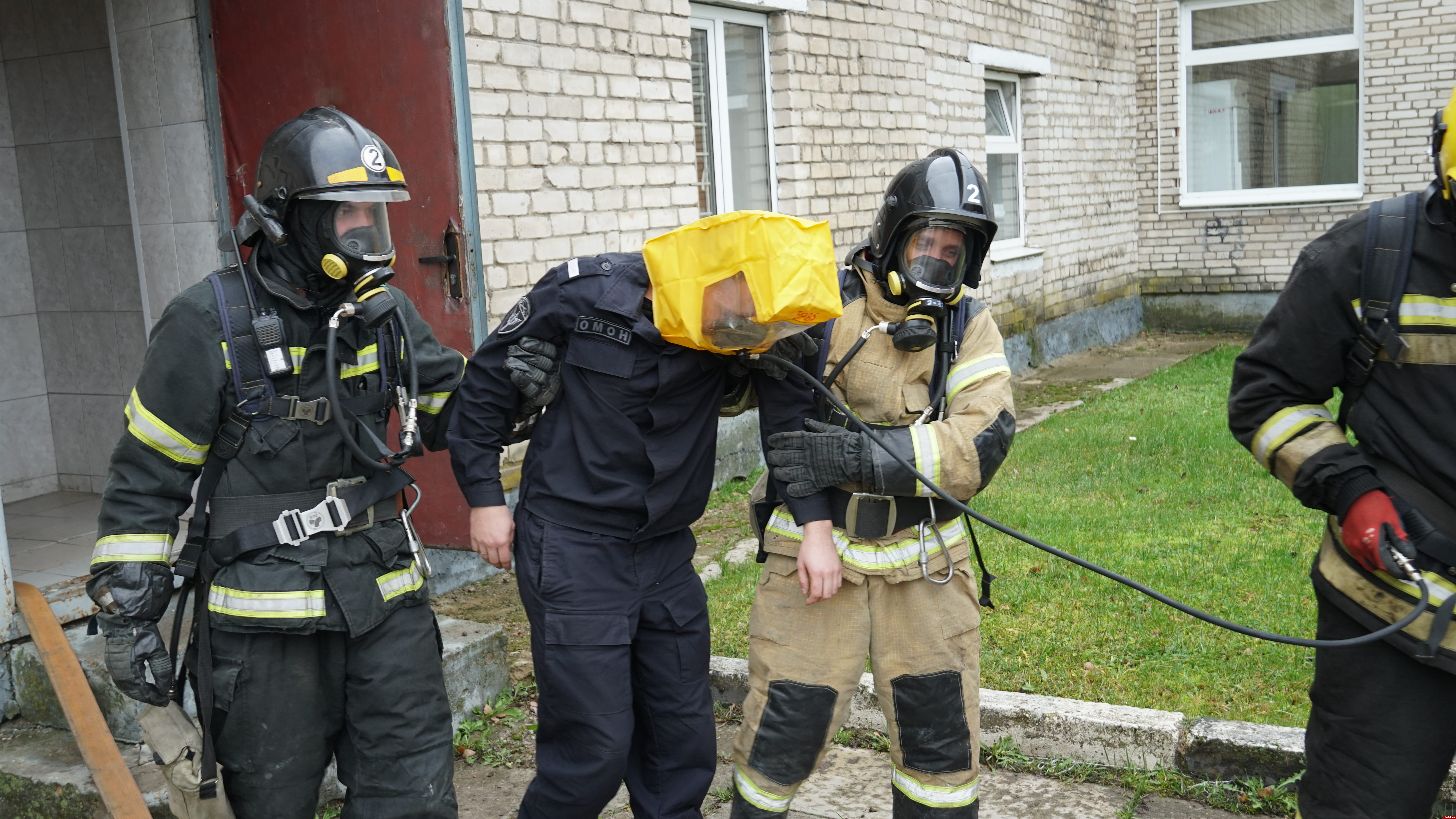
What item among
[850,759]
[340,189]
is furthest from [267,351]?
[850,759]

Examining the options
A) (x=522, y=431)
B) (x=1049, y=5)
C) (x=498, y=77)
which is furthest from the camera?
(x=1049, y=5)

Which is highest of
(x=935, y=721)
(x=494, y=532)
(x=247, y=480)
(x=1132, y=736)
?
(x=247, y=480)

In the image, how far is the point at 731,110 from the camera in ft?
25.5

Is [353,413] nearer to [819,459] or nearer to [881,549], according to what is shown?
[819,459]

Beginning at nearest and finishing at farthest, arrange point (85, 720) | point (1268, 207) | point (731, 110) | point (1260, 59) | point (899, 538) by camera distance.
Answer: point (899, 538), point (85, 720), point (731, 110), point (1268, 207), point (1260, 59)

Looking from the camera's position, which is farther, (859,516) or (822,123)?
(822,123)

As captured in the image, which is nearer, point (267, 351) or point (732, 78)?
point (267, 351)

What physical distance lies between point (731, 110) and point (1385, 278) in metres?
5.71

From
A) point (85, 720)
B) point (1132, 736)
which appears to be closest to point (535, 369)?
point (85, 720)

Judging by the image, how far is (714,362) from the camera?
121 inches

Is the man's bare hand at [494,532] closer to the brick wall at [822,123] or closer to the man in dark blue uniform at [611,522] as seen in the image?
the man in dark blue uniform at [611,522]

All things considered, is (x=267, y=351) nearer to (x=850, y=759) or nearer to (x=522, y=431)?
(x=522, y=431)

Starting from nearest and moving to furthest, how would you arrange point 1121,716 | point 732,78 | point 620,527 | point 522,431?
1. point 620,527
2. point 522,431
3. point 1121,716
4. point 732,78

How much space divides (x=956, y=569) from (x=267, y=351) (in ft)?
5.85
